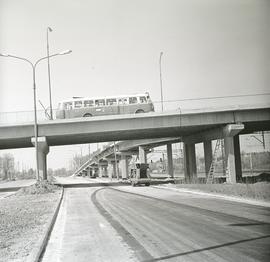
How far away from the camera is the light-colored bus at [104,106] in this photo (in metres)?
47.1

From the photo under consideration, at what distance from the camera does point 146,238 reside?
11453 mm

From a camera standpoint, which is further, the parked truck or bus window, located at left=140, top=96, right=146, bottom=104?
the parked truck

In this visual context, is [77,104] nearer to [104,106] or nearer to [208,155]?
[104,106]

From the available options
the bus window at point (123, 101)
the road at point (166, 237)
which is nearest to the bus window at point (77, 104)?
the bus window at point (123, 101)

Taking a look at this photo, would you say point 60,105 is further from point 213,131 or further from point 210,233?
point 210,233

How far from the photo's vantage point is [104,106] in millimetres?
47625

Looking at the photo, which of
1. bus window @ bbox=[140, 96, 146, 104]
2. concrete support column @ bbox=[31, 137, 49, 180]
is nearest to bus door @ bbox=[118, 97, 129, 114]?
bus window @ bbox=[140, 96, 146, 104]

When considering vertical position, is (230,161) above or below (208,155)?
below

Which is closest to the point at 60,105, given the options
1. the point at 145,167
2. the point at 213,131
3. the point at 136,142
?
the point at 145,167

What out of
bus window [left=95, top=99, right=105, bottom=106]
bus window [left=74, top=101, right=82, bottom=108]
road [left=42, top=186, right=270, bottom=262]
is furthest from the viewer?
bus window [left=74, top=101, right=82, bottom=108]

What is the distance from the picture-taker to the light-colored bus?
47.1 meters

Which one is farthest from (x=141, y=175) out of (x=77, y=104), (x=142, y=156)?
(x=142, y=156)

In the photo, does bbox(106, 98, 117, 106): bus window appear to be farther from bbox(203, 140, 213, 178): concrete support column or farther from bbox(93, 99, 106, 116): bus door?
bbox(203, 140, 213, 178): concrete support column

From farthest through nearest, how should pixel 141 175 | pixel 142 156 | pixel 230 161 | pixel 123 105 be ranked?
pixel 142 156, pixel 141 175, pixel 123 105, pixel 230 161
